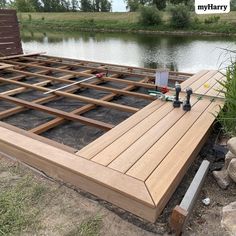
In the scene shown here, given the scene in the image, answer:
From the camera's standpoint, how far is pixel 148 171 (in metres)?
1.80

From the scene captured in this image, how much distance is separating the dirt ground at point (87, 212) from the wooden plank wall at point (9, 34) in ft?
15.5

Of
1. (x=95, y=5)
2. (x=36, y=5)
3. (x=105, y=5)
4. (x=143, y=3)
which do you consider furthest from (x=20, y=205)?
(x=36, y=5)

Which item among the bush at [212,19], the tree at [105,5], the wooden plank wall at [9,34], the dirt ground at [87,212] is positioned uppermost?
the tree at [105,5]

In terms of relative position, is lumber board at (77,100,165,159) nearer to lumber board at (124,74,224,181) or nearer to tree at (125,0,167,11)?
lumber board at (124,74,224,181)

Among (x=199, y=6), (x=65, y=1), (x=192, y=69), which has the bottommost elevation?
(x=192, y=69)

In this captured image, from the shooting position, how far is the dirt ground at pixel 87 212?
1619mm

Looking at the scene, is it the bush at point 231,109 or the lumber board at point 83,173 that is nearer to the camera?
the lumber board at point 83,173

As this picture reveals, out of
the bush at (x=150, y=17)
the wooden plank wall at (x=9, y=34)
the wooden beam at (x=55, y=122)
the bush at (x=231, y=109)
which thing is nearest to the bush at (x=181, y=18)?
the bush at (x=150, y=17)

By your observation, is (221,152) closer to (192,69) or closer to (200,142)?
(200,142)

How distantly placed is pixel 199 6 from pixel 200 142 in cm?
174

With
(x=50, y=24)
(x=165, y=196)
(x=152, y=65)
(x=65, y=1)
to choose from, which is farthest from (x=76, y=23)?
(x=165, y=196)

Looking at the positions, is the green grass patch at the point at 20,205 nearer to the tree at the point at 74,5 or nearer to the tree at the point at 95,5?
the tree at the point at 95,5

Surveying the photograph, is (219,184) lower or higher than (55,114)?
lower

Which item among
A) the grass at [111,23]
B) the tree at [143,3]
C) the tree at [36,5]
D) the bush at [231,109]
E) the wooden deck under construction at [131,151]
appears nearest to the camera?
the wooden deck under construction at [131,151]
